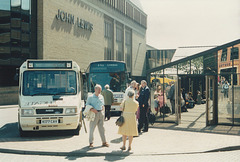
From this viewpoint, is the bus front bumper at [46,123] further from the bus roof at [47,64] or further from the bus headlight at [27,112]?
the bus roof at [47,64]

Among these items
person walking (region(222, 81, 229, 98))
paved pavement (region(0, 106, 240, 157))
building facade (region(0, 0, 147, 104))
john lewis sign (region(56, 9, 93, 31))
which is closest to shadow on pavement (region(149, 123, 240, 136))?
paved pavement (region(0, 106, 240, 157))

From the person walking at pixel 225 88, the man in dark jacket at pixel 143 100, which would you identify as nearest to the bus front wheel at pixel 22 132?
the man in dark jacket at pixel 143 100

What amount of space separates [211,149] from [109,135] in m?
3.53

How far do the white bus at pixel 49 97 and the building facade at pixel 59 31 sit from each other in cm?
1204

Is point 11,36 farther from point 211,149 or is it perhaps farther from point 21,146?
point 211,149

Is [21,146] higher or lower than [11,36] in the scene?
lower

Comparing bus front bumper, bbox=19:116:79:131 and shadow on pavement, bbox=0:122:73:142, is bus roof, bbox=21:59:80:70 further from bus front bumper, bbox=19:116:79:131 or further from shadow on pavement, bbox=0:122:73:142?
shadow on pavement, bbox=0:122:73:142

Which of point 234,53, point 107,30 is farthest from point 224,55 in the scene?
point 107,30

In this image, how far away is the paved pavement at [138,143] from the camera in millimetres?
7844

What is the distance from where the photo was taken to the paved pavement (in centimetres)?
784

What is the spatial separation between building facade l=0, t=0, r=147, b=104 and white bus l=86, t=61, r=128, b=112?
7.35 m

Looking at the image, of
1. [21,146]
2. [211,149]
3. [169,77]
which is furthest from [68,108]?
[169,77]

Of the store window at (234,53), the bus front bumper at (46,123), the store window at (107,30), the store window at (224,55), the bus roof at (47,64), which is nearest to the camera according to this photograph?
the bus front bumper at (46,123)

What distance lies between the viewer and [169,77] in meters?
14.0
